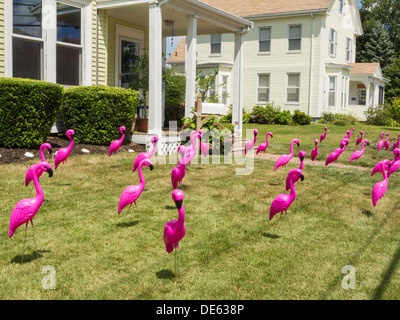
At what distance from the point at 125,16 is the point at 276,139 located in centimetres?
757

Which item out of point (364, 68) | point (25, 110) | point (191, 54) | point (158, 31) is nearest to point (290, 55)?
point (364, 68)

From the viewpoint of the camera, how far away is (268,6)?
25.6m

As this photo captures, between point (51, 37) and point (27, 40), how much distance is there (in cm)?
64

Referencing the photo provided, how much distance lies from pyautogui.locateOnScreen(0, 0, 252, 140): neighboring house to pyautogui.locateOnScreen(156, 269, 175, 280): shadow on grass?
704 centimetres

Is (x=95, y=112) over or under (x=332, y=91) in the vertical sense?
under

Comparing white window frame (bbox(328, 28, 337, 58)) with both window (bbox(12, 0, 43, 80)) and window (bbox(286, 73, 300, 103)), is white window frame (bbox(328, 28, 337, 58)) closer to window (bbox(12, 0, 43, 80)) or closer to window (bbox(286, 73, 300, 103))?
window (bbox(286, 73, 300, 103))

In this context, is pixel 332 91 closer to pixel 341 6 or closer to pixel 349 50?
pixel 341 6

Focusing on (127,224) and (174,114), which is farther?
(174,114)

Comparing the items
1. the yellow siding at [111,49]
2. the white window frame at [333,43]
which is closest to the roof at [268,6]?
the white window frame at [333,43]

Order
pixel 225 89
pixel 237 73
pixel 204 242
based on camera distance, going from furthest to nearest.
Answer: pixel 225 89 < pixel 237 73 < pixel 204 242

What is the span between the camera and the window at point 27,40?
978 cm

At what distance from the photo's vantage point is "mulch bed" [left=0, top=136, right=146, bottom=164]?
328 inches

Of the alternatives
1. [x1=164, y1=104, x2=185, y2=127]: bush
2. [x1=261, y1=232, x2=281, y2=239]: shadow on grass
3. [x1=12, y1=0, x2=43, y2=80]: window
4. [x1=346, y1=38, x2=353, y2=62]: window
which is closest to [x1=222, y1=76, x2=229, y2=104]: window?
[x1=346, y1=38, x2=353, y2=62]: window

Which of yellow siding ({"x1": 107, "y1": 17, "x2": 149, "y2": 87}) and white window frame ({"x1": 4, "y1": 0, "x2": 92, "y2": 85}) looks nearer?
white window frame ({"x1": 4, "y1": 0, "x2": 92, "y2": 85})
